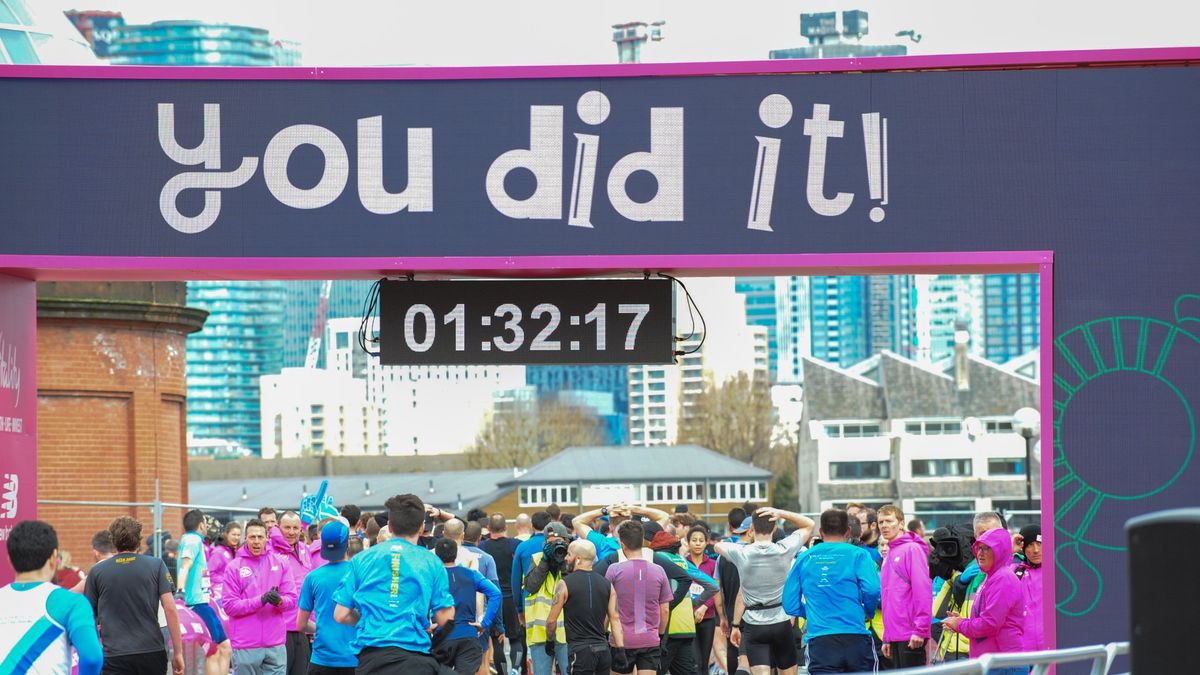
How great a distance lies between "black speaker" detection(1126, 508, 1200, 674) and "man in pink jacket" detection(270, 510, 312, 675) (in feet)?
35.0

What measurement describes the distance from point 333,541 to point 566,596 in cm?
227

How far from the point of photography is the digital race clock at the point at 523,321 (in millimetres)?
Answer: 11102

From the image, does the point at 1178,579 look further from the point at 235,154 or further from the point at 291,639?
the point at 291,639

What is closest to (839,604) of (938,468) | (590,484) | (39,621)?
(39,621)

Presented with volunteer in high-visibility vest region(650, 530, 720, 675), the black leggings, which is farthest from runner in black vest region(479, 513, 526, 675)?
volunteer in high-visibility vest region(650, 530, 720, 675)

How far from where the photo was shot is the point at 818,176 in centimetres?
1087

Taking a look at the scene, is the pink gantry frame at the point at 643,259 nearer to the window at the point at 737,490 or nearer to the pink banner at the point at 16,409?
the pink banner at the point at 16,409

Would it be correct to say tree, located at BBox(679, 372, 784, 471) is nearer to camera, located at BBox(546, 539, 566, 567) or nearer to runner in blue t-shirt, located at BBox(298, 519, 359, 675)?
camera, located at BBox(546, 539, 566, 567)

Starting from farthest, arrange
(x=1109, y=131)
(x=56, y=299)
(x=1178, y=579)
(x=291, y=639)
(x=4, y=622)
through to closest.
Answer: (x=56, y=299), (x=291, y=639), (x=1109, y=131), (x=4, y=622), (x=1178, y=579)

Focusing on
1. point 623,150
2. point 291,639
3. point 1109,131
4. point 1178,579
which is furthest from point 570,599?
point 1178,579

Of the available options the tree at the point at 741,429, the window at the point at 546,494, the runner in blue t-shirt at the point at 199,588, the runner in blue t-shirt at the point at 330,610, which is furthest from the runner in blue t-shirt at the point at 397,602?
the tree at the point at 741,429

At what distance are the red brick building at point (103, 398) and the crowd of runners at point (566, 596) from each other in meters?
6.63

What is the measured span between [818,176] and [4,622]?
5610 mm

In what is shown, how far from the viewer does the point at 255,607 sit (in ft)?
46.2
